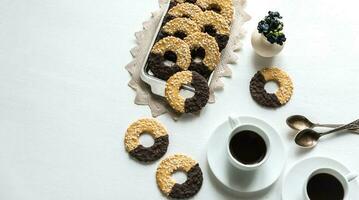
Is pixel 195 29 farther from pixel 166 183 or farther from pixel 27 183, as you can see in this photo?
pixel 27 183

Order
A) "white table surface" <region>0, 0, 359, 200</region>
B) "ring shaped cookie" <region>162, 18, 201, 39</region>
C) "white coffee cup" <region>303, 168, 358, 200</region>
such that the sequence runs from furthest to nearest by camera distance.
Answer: "ring shaped cookie" <region>162, 18, 201, 39</region> → "white table surface" <region>0, 0, 359, 200</region> → "white coffee cup" <region>303, 168, 358, 200</region>

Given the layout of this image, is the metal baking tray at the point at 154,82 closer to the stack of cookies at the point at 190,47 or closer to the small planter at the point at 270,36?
the stack of cookies at the point at 190,47

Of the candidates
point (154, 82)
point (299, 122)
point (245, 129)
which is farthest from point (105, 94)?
point (299, 122)

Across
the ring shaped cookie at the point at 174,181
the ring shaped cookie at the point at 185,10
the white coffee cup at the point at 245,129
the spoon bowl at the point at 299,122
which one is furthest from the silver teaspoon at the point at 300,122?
the ring shaped cookie at the point at 185,10

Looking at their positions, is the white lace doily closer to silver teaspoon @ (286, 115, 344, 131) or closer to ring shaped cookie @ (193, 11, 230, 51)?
ring shaped cookie @ (193, 11, 230, 51)

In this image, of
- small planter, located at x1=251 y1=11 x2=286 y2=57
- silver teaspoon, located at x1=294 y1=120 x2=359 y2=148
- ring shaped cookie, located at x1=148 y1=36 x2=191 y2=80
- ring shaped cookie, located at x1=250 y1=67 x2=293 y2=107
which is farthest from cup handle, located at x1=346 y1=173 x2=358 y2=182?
ring shaped cookie, located at x1=148 y1=36 x2=191 y2=80

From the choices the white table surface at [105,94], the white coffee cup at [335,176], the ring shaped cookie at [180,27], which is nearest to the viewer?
the white coffee cup at [335,176]
